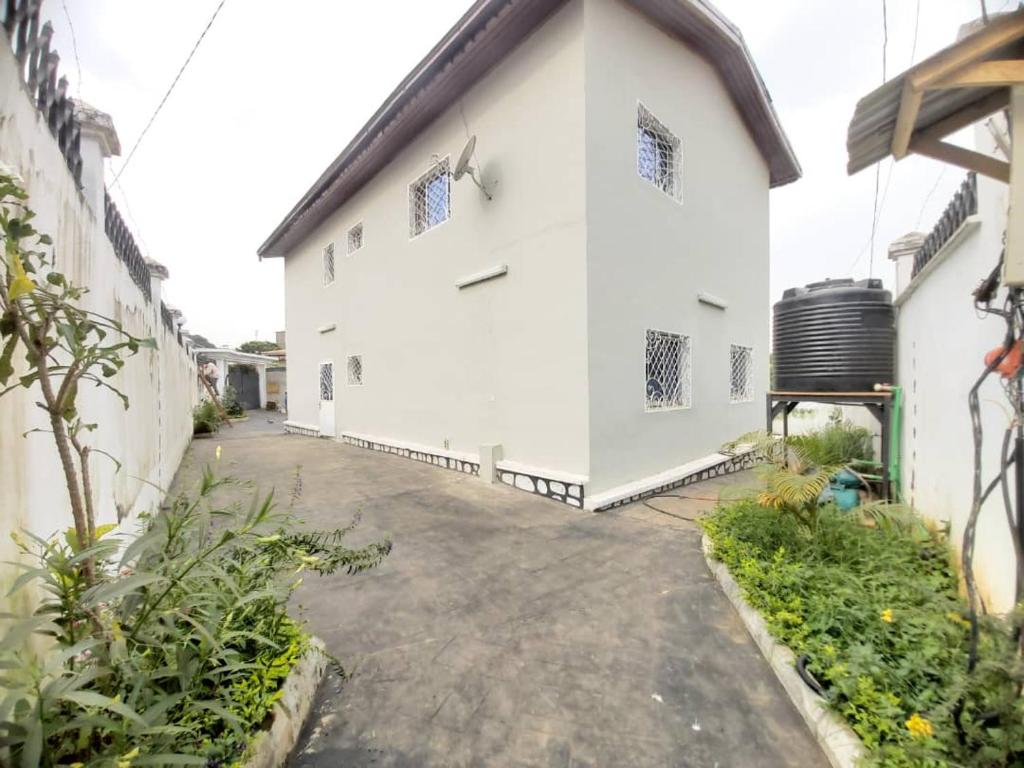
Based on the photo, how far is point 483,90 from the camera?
18.4ft

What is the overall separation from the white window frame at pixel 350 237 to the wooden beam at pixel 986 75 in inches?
→ 342

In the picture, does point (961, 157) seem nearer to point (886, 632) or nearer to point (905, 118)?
point (905, 118)

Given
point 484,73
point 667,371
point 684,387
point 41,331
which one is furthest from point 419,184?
point 41,331

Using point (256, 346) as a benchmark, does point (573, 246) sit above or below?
below

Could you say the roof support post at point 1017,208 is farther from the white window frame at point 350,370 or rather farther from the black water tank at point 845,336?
the white window frame at point 350,370

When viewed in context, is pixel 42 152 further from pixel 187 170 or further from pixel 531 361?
pixel 187 170

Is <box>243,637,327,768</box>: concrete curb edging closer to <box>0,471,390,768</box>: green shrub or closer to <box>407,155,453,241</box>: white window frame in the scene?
<box>0,471,390,768</box>: green shrub

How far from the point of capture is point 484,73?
18.1 ft

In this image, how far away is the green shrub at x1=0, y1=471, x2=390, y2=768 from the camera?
977 millimetres

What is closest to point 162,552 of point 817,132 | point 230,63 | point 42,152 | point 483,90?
point 42,152

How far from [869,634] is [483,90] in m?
6.58

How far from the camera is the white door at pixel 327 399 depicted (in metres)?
10.3

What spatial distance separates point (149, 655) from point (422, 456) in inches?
225

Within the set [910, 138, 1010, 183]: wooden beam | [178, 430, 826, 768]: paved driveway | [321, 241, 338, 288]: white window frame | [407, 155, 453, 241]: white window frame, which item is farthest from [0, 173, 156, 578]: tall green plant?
[321, 241, 338, 288]: white window frame
